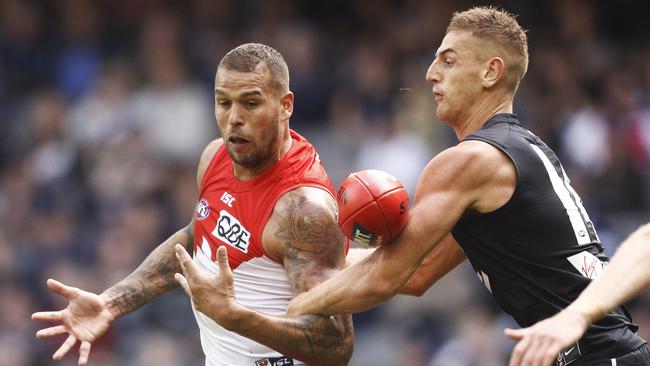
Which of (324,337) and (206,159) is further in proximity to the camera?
(206,159)

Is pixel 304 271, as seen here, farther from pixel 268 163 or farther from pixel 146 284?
pixel 146 284

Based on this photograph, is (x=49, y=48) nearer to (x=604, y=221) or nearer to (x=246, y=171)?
(x=604, y=221)

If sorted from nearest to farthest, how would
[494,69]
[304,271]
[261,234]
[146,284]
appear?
[494,69] → [304,271] → [261,234] → [146,284]

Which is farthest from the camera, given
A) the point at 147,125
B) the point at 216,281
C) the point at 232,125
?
the point at 147,125

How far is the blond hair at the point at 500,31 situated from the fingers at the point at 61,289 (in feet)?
8.24

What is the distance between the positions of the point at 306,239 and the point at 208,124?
7.28m

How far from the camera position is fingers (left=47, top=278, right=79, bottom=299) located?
600cm

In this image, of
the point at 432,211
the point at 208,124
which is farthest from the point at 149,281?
the point at 208,124

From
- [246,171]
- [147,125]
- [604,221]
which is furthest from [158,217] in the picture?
[246,171]

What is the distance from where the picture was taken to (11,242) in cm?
1254

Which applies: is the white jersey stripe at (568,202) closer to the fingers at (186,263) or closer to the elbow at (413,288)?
the elbow at (413,288)

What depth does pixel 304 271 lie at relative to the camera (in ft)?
18.9

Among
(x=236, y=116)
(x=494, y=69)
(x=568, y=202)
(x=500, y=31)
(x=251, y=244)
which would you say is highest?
(x=500, y=31)

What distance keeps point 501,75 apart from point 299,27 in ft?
27.7
